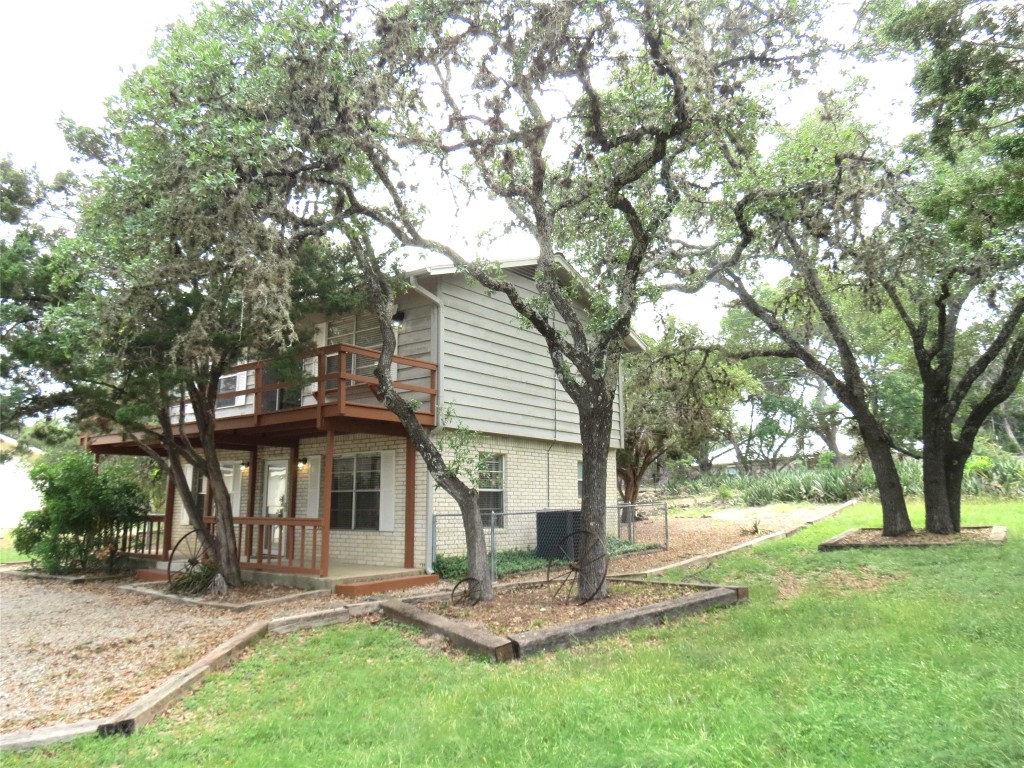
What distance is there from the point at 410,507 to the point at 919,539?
31.5 ft

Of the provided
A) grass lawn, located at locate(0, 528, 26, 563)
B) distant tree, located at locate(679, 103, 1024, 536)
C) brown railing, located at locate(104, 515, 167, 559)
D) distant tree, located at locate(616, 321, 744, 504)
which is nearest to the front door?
brown railing, located at locate(104, 515, 167, 559)

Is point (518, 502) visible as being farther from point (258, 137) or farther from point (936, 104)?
point (936, 104)

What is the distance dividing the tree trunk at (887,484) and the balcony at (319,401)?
354 inches

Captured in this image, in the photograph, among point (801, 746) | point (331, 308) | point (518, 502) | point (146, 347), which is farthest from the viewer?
point (518, 502)

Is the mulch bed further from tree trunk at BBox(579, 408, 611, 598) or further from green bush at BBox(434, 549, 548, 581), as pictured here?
tree trunk at BBox(579, 408, 611, 598)

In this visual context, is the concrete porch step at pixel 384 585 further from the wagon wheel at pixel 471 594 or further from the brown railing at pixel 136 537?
the brown railing at pixel 136 537

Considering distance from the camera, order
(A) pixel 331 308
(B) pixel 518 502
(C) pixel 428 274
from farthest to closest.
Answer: (B) pixel 518 502, (C) pixel 428 274, (A) pixel 331 308

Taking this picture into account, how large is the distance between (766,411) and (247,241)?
39.0m

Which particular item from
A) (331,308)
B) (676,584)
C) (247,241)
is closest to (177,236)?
(247,241)

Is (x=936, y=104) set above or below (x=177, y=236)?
above

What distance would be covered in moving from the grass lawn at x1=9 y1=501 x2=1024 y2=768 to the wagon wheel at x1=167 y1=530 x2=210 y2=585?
16.7 feet

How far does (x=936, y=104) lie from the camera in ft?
27.6

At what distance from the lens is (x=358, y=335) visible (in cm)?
1401

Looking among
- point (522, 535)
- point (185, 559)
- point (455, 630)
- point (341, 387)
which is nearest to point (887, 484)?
point (522, 535)
